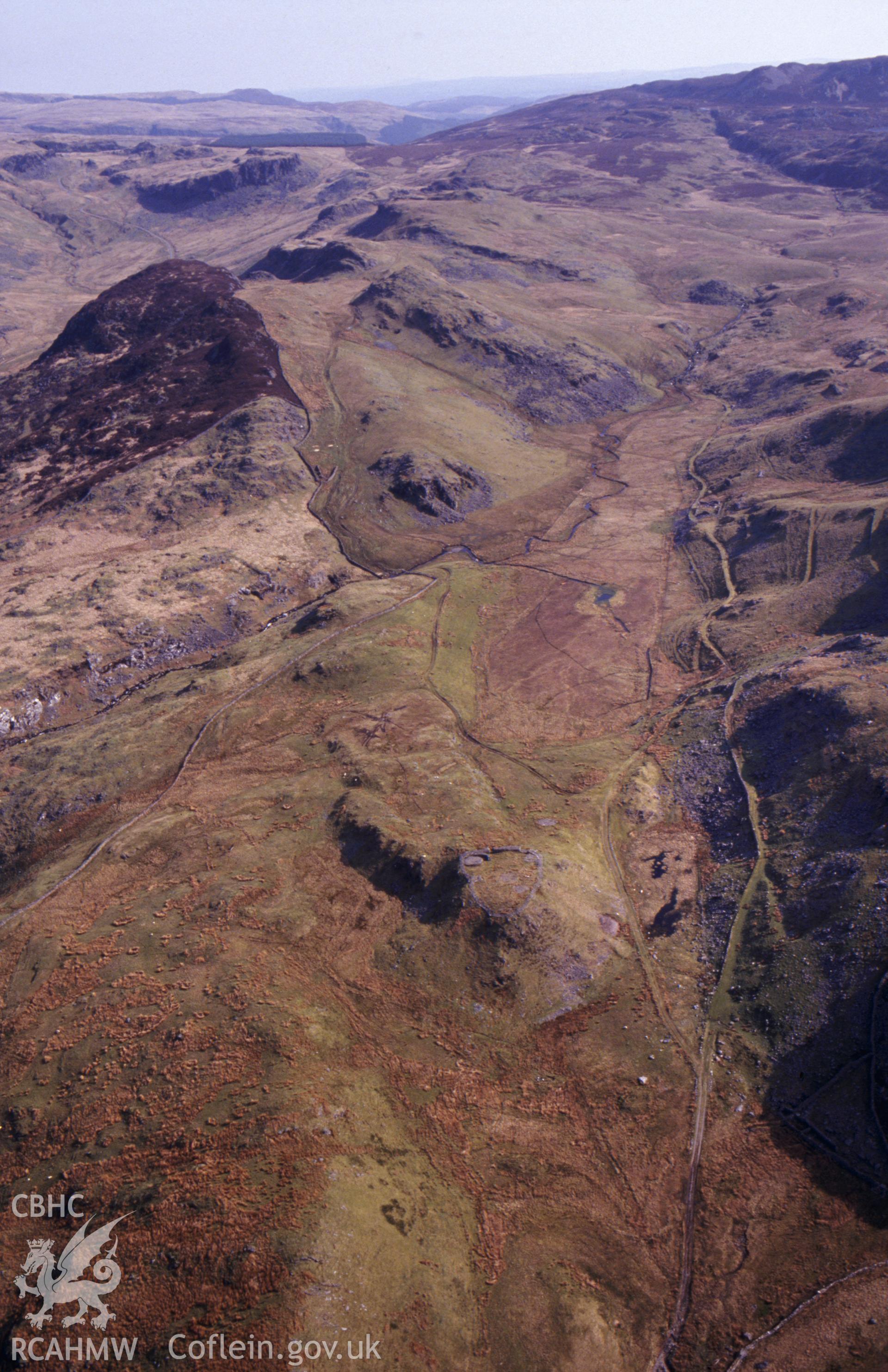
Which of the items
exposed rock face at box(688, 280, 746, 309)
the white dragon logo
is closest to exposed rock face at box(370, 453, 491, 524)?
the white dragon logo

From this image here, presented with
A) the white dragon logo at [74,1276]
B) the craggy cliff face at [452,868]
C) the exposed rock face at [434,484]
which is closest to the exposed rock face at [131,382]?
the craggy cliff face at [452,868]

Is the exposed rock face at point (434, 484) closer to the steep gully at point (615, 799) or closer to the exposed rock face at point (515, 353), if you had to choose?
the steep gully at point (615, 799)

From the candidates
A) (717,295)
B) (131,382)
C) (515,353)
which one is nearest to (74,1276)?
(131,382)

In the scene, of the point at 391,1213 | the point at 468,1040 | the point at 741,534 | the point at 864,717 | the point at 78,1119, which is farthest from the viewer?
the point at 741,534

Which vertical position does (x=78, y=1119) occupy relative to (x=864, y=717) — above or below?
below

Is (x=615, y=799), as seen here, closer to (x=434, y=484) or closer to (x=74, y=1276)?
(x=74, y=1276)

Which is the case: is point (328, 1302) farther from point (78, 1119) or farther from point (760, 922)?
point (760, 922)

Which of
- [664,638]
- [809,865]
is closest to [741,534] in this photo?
[664,638]
